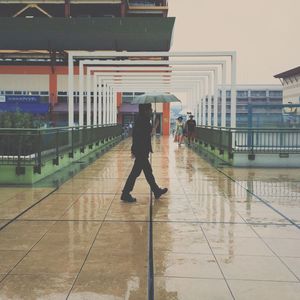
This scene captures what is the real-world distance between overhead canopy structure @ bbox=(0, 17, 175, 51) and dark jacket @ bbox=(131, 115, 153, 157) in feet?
152

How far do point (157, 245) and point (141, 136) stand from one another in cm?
353

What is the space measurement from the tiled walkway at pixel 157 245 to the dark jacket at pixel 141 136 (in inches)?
37.0

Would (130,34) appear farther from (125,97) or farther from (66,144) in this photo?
(66,144)

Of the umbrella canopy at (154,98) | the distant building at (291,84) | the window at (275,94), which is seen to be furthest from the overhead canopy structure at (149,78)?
the window at (275,94)

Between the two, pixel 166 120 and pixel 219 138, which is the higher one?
pixel 166 120

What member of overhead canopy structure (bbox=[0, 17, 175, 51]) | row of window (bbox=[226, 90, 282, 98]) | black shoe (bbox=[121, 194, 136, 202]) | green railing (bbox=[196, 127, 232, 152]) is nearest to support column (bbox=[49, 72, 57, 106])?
overhead canopy structure (bbox=[0, 17, 175, 51])

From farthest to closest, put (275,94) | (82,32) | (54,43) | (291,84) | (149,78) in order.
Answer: (275,94) → (291,84) → (54,43) → (82,32) → (149,78)

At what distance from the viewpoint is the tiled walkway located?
4.57 m

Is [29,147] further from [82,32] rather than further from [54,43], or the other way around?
[54,43]

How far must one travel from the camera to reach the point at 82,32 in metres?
56.1

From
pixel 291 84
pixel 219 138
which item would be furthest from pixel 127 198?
pixel 291 84

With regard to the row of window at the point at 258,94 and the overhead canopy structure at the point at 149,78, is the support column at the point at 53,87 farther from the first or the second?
the row of window at the point at 258,94

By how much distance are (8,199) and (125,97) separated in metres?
52.1

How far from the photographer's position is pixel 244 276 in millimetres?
4910
